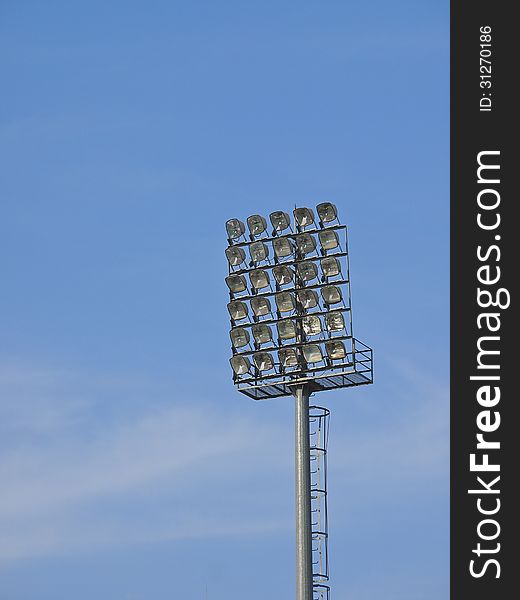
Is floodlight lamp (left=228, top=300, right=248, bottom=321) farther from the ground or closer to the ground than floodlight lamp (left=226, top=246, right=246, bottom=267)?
closer to the ground

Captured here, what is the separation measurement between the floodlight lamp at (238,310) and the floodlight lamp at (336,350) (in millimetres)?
2998

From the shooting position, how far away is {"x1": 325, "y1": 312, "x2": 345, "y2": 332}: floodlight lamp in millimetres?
45469

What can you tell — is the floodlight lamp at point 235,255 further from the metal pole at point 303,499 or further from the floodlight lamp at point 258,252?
the metal pole at point 303,499

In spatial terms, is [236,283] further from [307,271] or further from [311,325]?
[311,325]

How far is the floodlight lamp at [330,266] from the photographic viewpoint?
45.7 metres

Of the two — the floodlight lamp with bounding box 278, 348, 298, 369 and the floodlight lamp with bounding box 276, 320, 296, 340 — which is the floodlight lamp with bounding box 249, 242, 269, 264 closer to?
the floodlight lamp with bounding box 276, 320, 296, 340

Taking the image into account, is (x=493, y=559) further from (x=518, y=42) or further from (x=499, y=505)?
(x=518, y=42)

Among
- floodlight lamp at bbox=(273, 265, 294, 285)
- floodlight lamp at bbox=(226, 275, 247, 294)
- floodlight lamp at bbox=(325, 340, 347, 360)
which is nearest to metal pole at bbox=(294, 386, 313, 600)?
floodlight lamp at bbox=(325, 340, 347, 360)

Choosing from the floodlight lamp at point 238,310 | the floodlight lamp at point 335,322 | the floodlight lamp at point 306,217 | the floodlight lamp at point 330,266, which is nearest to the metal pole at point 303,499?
the floodlight lamp at point 335,322

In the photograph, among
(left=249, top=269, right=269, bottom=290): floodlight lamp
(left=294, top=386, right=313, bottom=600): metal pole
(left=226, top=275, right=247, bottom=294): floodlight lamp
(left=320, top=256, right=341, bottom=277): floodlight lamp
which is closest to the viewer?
(left=294, top=386, right=313, bottom=600): metal pole

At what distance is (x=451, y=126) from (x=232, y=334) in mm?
12294

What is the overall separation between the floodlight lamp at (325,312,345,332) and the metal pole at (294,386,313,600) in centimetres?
200

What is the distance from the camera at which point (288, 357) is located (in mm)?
46125

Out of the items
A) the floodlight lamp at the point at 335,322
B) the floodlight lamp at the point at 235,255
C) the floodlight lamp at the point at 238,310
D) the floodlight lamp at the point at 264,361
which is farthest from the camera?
the floodlight lamp at the point at 235,255
